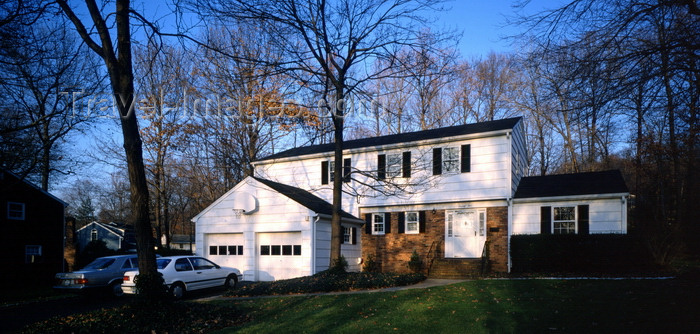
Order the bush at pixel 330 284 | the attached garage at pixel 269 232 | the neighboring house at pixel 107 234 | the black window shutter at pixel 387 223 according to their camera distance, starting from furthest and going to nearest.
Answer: the neighboring house at pixel 107 234 < the black window shutter at pixel 387 223 < the attached garage at pixel 269 232 < the bush at pixel 330 284

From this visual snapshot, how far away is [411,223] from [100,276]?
12729 mm

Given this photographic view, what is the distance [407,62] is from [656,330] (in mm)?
10529

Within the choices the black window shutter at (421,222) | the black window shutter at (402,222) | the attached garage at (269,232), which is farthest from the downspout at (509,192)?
the attached garage at (269,232)

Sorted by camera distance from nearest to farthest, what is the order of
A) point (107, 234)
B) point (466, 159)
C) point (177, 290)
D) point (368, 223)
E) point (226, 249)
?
point (177, 290)
point (466, 159)
point (226, 249)
point (368, 223)
point (107, 234)

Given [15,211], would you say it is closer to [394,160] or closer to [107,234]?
[394,160]

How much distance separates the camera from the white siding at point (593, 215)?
1830 centimetres

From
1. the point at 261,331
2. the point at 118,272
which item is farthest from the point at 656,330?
the point at 118,272

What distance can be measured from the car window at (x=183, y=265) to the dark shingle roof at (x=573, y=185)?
13091mm

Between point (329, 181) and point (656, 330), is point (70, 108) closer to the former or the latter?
point (329, 181)

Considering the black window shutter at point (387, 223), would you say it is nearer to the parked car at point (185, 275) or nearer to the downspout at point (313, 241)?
the downspout at point (313, 241)

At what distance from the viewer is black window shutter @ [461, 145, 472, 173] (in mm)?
20572

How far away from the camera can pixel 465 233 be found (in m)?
20.8

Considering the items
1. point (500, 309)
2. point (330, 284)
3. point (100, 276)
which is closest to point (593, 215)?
point (330, 284)

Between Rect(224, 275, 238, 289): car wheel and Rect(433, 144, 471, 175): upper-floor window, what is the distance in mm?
9573
